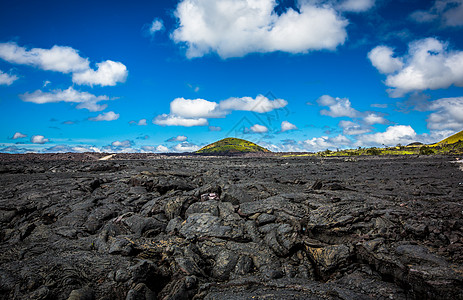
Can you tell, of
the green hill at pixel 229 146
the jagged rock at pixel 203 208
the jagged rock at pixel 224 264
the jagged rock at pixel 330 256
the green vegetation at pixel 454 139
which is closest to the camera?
the jagged rock at pixel 330 256

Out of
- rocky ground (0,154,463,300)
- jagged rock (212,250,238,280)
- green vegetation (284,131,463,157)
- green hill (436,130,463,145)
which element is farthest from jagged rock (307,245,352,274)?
green hill (436,130,463,145)

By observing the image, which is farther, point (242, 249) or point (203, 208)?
point (203, 208)

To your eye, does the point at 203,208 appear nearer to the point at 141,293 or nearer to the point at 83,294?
the point at 141,293

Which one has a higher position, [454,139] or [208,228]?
[454,139]

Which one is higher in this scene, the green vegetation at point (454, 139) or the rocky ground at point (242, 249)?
the green vegetation at point (454, 139)

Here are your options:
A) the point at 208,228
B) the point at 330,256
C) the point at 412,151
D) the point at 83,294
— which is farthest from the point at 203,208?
the point at 412,151

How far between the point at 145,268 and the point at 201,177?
56.3 ft

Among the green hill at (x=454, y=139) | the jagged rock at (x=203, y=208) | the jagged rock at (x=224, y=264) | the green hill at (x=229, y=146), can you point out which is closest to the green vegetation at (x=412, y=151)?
the green hill at (x=454, y=139)

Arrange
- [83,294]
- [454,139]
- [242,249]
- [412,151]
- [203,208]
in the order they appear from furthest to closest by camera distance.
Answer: [454,139], [412,151], [203,208], [242,249], [83,294]

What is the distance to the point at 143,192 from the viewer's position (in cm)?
2203

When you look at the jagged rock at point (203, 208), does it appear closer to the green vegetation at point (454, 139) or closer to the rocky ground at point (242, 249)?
the rocky ground at point (242, 249)

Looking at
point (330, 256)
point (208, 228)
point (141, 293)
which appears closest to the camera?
point (141, 293)

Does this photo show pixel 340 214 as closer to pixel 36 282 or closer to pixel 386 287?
pixel 386 287

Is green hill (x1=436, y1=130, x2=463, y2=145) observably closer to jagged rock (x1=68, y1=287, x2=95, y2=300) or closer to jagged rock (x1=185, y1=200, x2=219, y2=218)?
jagged rock (x1=185, y1=200, x2=219, y2=218)
